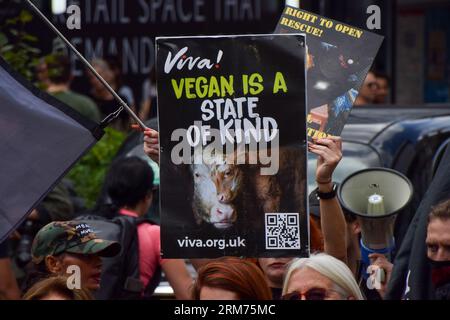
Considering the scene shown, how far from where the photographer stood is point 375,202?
6246 millimetres

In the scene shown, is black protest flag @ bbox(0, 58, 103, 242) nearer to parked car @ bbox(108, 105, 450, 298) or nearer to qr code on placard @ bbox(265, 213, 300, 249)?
qr code on placard @ bbox(265, 213, 300, 249)

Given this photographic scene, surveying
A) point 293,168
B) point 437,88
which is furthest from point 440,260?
point 437,88

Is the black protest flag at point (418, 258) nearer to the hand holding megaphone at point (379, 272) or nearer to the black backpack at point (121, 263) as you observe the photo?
the hand holding megaphone at point (379, 272)

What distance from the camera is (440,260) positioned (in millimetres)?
5035

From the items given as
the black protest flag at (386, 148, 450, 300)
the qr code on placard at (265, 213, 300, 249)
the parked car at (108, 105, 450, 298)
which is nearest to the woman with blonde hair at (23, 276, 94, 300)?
the qr code on placard at (265, 213, 300, 249)

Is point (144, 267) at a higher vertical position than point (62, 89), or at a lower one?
lower

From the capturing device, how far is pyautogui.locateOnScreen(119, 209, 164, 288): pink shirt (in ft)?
22.1

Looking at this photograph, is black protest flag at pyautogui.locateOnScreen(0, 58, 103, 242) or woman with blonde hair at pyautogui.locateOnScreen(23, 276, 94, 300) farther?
black protest flag at pyautogui.locateOnScreen(0, 58, 103, 242)

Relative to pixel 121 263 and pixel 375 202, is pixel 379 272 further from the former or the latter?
pixel 121 263

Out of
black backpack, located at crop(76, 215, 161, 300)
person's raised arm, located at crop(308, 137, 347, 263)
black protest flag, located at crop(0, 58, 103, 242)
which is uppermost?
black protest flag, located at crop(0, 58, 103, 242)

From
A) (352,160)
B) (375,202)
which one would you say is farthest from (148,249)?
(352,160)

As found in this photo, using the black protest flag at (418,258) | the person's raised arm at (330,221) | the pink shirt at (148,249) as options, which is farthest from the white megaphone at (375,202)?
the pink shirt at (148,249)
